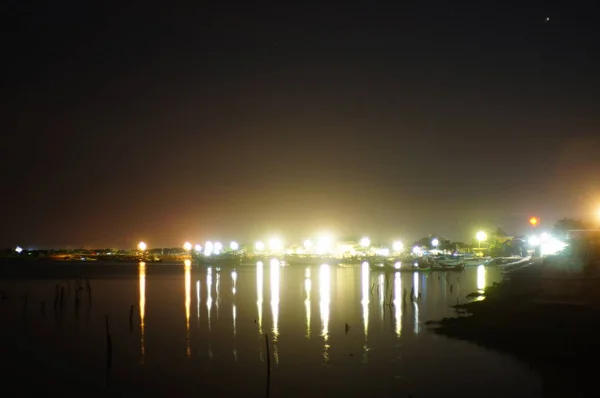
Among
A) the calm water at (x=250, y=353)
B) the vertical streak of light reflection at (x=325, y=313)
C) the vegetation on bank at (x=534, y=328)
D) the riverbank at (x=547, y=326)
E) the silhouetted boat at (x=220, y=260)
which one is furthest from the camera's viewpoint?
the silhouetted boat at (x=220, y=260)

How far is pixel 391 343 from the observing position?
112 ft

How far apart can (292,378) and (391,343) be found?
9.85 meters

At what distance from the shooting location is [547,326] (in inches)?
1139

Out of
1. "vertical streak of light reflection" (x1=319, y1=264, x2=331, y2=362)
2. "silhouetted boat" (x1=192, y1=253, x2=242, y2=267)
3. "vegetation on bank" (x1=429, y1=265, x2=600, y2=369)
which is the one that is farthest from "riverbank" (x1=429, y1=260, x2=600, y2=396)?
"silhouetted boat" (x1=192, y1=253, x2=242, y2=267)

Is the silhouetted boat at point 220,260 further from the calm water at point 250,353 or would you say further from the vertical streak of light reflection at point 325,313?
the calm water at point 250,353

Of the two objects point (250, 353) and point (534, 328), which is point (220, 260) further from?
point (534, 328)

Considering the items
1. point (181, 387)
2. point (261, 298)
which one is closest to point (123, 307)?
point (261, 298)

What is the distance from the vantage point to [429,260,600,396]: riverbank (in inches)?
943

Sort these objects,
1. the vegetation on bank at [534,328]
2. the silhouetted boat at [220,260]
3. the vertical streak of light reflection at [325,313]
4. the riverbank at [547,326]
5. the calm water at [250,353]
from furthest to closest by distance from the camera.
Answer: the silhouetted boat at [220,260] → the vertical streak of light reflection at [325,313] → the vegetation on bank at [534,328] → the calm water at [250,353] → the riverbank at [547,326]

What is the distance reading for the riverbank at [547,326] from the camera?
78.6 ft

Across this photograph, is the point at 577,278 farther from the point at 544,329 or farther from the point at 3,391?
the point at 3,391

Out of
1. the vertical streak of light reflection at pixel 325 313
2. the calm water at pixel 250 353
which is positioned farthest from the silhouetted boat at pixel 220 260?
the calm water at pixel 250 353

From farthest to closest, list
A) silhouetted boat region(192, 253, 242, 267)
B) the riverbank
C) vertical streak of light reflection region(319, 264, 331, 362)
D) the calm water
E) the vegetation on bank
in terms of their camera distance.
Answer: silhouetted boat region(192, 253, 242, 267)
vertical streak of light reflection region(319, 264, 331, 362)
the vegetation on bank
the calm water
the riverbank

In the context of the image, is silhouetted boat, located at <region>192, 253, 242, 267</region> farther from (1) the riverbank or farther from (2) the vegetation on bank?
(2) the vegetation on bank
